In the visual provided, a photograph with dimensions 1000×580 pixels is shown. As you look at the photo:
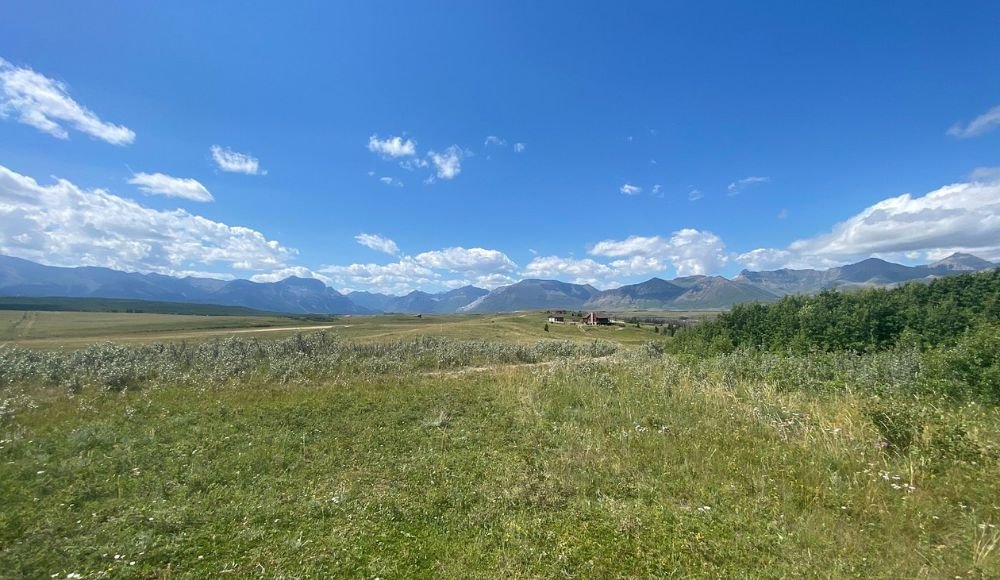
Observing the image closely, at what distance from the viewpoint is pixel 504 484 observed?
6.47 meters

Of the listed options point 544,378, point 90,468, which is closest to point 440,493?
point 90,468

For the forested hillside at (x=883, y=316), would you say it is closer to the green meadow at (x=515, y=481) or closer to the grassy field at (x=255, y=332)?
the green meadow at (x=515, y=481)

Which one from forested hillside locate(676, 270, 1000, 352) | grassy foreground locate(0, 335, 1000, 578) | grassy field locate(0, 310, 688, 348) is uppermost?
forested hillside locate(676, 270, 1000, 352)

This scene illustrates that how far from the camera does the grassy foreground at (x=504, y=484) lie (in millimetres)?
4469

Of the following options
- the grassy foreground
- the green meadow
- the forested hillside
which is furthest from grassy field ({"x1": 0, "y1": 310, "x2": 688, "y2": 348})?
the forested hillside

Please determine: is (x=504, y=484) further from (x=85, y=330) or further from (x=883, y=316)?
(x=85, y=330)

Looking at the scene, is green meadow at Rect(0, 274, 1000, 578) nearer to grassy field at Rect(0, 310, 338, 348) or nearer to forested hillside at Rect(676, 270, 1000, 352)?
forested hillside at Rect(676, 270, 1000, 352)

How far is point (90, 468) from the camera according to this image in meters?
6.69

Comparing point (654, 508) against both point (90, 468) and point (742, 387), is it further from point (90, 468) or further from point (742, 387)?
point (90, 468)

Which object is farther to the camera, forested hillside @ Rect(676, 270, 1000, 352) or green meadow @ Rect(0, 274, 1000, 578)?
forested hillside @ Rect(676, 270, 1000, 352)

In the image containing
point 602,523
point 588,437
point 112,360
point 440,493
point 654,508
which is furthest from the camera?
point 112,360

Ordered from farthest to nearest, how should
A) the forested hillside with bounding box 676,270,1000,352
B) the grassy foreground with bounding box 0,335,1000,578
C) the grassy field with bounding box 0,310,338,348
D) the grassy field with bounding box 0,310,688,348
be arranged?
the grassy field with bounding box 0,310,688,348
the grassy field with bounding box 0,310,338,348
the forested hillside with bounding box 676,270,1000,352
the grassy foreground with bounding box 0,335,1000,578

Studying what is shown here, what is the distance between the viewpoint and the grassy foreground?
14.7ft

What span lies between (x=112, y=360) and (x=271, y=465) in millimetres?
14635
